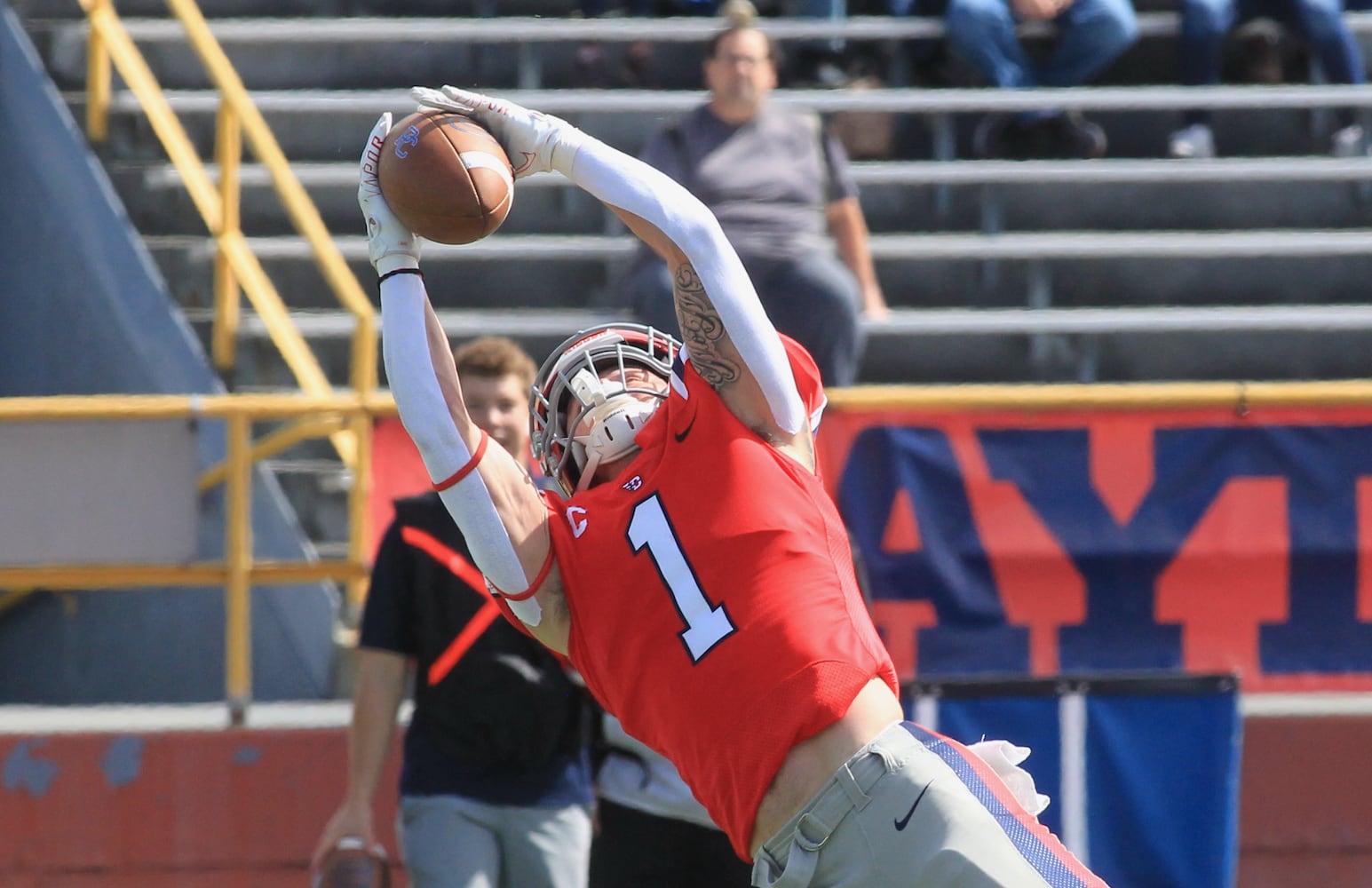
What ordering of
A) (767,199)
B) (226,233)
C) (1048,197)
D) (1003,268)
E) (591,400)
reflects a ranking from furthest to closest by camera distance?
1. (1048,197)
2. (1003,268)
3. (226,233)
4. (767,199)
5. (591,400)

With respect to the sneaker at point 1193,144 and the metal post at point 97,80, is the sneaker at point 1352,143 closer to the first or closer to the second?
the sneaker at point 1193,144

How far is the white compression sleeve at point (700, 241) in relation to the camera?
117 inches

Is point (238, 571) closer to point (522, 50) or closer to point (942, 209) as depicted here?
point (522, 50)

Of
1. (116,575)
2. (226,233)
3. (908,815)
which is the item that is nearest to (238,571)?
(116,575)

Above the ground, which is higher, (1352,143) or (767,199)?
(1352,143)

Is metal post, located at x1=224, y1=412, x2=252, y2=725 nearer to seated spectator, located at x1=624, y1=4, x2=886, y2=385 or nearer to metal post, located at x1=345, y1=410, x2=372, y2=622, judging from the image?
metal post, located at x1=345, y1=410, x2=372, y2=622

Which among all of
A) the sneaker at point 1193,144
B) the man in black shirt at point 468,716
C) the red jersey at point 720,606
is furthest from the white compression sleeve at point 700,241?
the sneaker at point 1193,144

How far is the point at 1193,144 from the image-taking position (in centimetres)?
828

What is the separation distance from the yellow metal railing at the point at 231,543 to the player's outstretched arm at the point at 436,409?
7.55ft

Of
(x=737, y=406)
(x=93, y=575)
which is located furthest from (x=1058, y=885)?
(x=93, y=575)

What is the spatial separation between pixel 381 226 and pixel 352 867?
6.81 ft

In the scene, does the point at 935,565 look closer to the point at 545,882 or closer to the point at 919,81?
the point at 545,882

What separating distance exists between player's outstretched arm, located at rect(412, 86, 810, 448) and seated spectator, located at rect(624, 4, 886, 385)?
305 cm

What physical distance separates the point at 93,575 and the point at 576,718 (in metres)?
1.67
